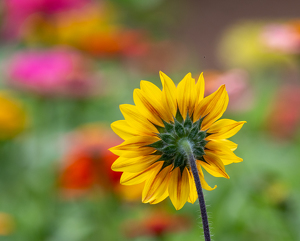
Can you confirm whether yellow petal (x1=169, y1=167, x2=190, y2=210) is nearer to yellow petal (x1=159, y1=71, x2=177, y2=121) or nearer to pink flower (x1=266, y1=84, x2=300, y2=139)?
yellow petal (x1=159, y1=71, x2=177, y2=121)

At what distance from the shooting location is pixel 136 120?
16.1 inches

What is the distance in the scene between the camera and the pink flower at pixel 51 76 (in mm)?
1276

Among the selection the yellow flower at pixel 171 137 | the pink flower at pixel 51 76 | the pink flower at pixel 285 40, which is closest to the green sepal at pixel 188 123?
the yellow flower at pixel 171 137

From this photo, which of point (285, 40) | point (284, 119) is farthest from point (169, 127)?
point (284, 119)

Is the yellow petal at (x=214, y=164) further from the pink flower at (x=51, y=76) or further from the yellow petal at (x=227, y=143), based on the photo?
the pink flower at (x=51, y=76)

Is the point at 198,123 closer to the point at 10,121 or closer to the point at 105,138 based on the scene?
the point at 105,138

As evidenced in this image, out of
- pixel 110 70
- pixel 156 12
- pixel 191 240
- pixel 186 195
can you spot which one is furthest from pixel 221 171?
pixel 156 12

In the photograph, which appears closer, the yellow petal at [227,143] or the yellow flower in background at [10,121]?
the yellow petal at [227,143]

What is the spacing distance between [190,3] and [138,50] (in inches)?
117

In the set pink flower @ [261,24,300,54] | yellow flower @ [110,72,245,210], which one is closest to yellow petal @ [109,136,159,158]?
yellow flower @ [110,72,245,210]

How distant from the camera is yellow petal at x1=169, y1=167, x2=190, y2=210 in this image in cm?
41

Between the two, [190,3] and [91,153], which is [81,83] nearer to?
[91,153]

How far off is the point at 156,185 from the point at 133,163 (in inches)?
1.2

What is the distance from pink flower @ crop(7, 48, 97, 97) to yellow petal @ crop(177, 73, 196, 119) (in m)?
0.90
